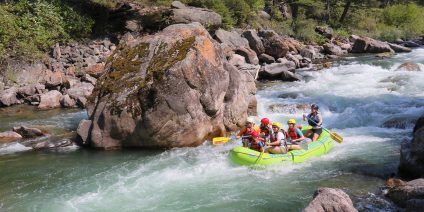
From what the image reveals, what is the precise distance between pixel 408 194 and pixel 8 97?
50.3 ft

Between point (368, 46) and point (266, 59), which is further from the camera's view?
point (368, 46)

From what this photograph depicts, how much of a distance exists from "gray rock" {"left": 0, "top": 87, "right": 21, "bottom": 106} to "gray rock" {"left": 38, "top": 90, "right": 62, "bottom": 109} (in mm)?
1213

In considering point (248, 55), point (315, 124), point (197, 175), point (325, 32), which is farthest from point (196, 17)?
point (197, 175)

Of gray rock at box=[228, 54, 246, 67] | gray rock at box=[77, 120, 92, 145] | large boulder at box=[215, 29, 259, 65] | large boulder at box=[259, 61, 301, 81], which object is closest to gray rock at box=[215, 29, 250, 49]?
large boulder at box=[215, 29, 259, 65]

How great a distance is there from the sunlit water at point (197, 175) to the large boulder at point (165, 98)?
48 centimetres

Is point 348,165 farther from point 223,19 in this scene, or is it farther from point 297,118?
point 223,19

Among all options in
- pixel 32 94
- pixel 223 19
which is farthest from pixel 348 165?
pixel 223 19

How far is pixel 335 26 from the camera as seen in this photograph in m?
41.0

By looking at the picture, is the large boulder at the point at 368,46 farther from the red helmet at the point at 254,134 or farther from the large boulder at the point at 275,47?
the red helmet at the point at 254,134

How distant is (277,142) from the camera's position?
424 inches

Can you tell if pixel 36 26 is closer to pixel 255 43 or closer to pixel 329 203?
pixel 255 43

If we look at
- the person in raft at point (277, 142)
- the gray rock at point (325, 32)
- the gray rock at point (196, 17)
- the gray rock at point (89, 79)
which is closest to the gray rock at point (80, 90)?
the gray rock at point (89, 79)

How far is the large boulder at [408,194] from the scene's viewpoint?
6.98 m

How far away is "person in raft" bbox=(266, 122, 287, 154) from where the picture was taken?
10.7 metres
